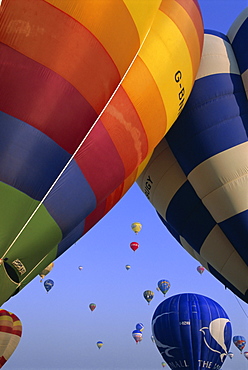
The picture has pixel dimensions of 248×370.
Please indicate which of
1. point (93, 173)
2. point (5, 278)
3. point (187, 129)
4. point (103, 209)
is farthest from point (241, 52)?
point (5, 278)

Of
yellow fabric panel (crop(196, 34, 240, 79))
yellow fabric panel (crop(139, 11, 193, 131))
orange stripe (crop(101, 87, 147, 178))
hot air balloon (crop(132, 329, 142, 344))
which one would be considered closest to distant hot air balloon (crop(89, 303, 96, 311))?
hot air balloon (crop(132, 329, 142, 344))

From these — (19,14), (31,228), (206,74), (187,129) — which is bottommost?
(31,228)

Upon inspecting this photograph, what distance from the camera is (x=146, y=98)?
6.33m

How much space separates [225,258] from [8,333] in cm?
1446

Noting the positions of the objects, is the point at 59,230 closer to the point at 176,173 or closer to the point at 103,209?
the point at 103,209

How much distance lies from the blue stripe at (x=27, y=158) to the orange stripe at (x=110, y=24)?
1.42m

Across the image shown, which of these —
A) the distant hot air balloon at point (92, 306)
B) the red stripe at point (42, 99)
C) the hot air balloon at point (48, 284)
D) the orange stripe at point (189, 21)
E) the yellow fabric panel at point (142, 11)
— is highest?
the hot air balloon at point (48, 284)

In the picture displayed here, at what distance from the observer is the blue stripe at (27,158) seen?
4.93 metres

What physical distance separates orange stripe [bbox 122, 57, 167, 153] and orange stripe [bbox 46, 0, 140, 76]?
206 mm

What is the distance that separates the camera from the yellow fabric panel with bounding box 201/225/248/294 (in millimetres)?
8523

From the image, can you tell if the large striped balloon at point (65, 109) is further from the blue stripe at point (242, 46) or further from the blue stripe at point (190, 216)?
the blue stripe at point (242, 46)

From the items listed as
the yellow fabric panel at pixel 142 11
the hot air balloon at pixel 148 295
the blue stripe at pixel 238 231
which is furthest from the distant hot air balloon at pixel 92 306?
the yellow fabric panel at pixel 142 11

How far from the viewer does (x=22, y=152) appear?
16.4 feet

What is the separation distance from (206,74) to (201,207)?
247 cm
